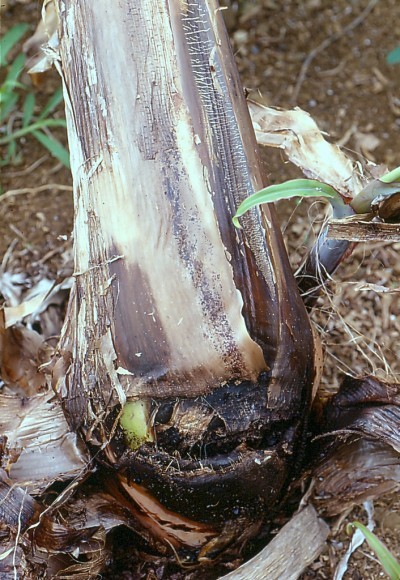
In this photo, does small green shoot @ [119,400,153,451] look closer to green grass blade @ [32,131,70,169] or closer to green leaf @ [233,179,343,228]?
green leaf @ [233,179,343,228]

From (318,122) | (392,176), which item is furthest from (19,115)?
(392,176)

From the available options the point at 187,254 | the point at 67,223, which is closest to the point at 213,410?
the point at 187,254

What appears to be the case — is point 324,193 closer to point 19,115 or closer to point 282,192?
point 282,192

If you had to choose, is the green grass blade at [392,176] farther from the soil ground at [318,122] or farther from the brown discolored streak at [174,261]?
the soil ground at [318,122]

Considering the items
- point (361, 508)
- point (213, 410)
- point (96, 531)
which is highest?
point (213, 410)

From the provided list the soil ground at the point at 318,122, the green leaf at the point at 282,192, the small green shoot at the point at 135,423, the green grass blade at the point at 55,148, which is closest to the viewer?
the green leaf at the point at 282,192

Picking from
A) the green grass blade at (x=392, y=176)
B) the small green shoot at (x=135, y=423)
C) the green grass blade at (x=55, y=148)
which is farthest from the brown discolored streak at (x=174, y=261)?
the green grass blade at (x=55, y=148)

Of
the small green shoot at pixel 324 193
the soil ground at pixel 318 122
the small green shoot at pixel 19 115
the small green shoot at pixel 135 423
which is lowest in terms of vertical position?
the soil ground at pixel 318 122

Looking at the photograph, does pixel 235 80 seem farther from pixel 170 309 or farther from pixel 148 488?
pixel 148 488
